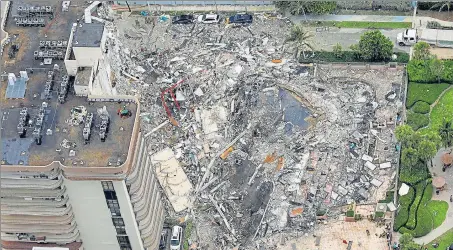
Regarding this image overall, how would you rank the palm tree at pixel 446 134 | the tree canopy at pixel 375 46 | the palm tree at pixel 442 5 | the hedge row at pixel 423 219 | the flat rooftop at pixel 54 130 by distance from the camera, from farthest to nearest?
the palm tree at pixel 442 5, the tree canopy at pixel 375 46, the palm tree at pixel 446 134, the hedge row at pixel 423 219, the flat rooftop at pixel 54 130

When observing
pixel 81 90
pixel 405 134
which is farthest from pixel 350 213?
pixel 81 90

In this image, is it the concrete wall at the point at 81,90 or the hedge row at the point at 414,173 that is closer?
the concrete wall at the point at 81,90

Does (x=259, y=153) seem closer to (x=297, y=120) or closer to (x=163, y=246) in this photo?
(x=297, y=120)

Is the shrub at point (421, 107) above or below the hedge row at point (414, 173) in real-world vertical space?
above

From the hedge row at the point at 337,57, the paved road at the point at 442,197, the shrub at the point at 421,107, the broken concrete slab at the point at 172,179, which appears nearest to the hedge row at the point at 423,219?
the paved road at the point at 442,197

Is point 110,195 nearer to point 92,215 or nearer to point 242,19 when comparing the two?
point 92,215

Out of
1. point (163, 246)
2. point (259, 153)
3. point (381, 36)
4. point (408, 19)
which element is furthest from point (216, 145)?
point (408, 19)

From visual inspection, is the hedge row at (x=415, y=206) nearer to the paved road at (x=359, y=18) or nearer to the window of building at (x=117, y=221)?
the paved road at (x=359, y=18)

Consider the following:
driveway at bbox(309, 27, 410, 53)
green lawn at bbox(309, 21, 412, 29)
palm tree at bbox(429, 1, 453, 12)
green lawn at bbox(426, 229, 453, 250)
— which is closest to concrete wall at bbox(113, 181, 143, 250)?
green lawn at bbox(426, 229, 453, 250)
